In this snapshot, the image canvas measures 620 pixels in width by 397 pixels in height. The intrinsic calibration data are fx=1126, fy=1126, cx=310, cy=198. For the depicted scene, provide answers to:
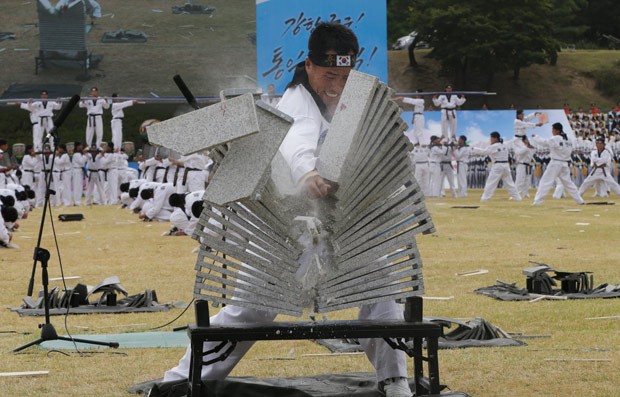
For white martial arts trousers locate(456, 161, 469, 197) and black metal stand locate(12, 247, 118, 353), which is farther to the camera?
white martial arts trousers locate(456, 161, 469, 197)

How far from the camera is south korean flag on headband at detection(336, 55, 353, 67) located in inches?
231

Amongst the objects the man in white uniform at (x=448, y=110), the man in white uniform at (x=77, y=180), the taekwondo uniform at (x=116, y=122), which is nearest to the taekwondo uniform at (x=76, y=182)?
the man in white uniform at (x=77, y=180)

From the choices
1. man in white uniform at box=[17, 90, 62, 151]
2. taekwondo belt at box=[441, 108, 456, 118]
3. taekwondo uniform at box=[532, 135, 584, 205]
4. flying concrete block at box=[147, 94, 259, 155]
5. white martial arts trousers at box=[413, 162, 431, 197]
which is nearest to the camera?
flying concrete block at box=[147, 94, 259, 155]

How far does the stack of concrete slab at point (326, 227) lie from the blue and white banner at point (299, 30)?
20264 millimetres

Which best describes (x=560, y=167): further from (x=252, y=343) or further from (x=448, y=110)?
(x=252, y=343)

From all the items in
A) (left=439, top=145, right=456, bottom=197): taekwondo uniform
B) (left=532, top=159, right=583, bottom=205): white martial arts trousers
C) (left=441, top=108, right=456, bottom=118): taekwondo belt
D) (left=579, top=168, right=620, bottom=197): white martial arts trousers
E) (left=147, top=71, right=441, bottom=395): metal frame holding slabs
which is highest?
(left=441, top=108, right=456, bottom=118): taekwondo belt

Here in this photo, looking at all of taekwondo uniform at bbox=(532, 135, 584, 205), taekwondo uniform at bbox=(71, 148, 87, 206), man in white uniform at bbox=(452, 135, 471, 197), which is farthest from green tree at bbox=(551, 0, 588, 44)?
taekwondo uniform at bbox=(71, 148, 87, 206)

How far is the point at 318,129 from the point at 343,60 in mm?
384

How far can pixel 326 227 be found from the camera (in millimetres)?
5504

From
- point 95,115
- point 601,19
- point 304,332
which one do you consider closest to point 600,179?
point 95,115

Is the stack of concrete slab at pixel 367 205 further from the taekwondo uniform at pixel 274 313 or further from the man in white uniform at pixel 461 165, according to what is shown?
the man in white uniform at pixel 461 165

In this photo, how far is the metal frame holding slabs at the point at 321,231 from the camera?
5.32m

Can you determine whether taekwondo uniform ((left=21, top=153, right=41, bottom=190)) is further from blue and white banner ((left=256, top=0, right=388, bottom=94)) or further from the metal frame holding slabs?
the metal frame holding slabs

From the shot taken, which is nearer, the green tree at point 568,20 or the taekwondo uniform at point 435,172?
the taekwondo uniform at point 435,172
